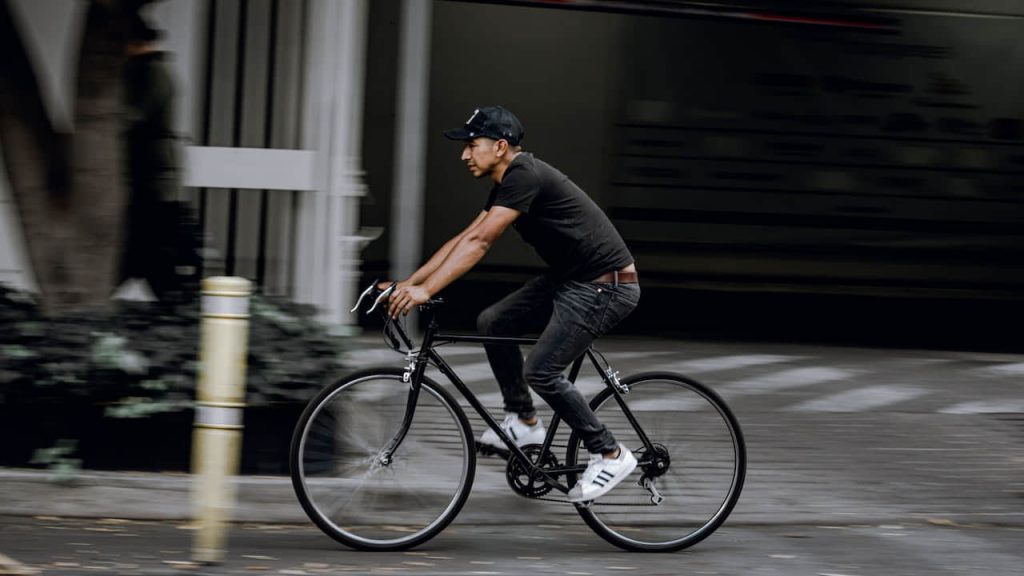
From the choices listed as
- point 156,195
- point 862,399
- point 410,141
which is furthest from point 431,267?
point 862,399

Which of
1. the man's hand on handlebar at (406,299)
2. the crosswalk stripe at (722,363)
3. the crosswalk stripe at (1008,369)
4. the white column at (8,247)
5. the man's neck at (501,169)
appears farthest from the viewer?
the crosswalk stripe at (1008,369)

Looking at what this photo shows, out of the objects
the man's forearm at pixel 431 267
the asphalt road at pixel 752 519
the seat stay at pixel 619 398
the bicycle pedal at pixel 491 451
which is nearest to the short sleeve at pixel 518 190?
the man's forearm at pixel 431 267

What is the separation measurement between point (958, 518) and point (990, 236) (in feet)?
18.6

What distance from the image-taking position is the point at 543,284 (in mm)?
6242

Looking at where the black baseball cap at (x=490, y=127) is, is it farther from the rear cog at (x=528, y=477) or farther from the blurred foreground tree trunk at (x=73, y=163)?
the blurred foreground tree trunk at (x=73, y=163)

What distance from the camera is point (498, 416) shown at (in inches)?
259

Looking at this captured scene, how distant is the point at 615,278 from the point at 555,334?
342 mm

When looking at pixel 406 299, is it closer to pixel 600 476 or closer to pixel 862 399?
pixel 600 476

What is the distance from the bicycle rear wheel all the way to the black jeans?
16cm

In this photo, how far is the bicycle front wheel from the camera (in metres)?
6.01

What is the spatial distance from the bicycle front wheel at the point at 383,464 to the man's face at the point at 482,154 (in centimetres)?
85

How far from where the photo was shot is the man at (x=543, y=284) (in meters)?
5.92

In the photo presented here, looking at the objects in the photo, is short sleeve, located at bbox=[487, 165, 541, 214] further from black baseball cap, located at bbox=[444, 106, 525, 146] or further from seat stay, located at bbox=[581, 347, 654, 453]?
seat stay, located at bbox=[581, 347, 654, 453]

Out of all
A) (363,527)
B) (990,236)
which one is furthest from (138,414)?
(990,236)
